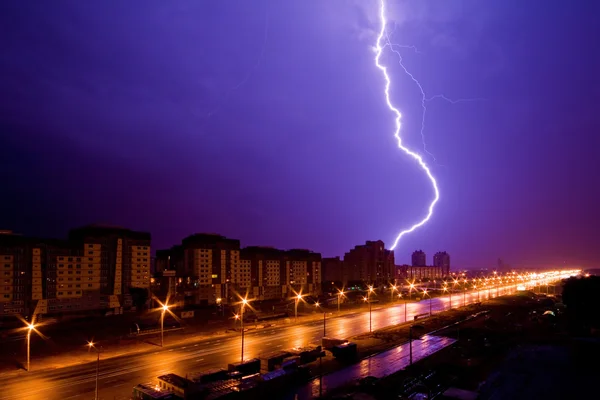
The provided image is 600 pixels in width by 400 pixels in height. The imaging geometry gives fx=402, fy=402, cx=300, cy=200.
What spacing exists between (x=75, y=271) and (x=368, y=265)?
119 meters

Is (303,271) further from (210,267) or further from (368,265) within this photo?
(368,265)

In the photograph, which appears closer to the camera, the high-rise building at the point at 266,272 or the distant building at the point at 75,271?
the distant building at the point at 75,271

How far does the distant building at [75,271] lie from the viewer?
64.4m

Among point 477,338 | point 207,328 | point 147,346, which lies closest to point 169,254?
point 207,328

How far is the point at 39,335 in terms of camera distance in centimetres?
5697

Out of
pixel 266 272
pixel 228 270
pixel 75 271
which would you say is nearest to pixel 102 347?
pixel 75 271

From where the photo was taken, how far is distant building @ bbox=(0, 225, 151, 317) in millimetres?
64375

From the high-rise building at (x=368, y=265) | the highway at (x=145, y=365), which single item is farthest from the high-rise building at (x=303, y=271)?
the highway at (x=145, y=365)

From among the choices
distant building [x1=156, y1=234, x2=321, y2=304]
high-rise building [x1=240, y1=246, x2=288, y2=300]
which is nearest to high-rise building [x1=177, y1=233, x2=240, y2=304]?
distant building [x1=156, y1=234, x2=321, y2=304]

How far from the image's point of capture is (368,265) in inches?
6590

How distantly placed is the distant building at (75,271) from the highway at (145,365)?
2687cm

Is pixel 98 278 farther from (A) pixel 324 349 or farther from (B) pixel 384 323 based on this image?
(B) pixel 384 323

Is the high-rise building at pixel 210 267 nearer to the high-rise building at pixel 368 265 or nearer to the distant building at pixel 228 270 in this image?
the distant building at pixel 228 270

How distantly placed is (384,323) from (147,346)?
132 ft
